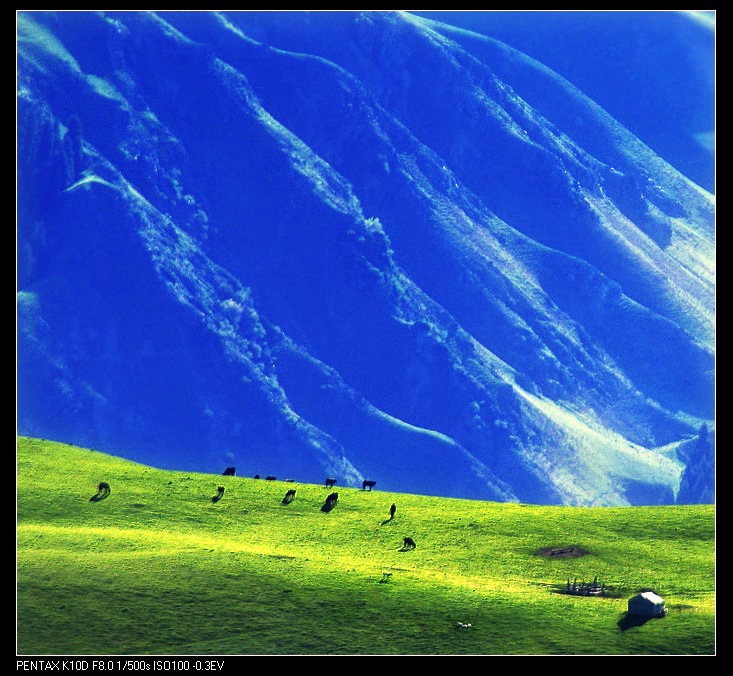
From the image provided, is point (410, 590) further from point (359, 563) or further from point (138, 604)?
point (138, 604)

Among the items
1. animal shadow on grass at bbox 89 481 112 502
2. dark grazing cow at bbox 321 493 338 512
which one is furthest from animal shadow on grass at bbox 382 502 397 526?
animal shadow on grass at bbox 89 481 112 502

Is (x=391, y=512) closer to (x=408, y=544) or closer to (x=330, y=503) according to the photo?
(x=330, y=503)

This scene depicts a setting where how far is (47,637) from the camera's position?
151 meters

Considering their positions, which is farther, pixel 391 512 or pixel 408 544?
pixel 391 512

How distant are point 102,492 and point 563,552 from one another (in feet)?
188

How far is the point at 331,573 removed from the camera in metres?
165

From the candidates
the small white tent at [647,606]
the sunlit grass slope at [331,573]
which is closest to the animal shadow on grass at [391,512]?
the sunlit grass slope at [331,573]

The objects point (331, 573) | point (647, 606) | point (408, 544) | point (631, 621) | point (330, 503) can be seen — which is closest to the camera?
point (631, 621)

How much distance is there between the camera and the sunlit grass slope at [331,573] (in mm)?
151625

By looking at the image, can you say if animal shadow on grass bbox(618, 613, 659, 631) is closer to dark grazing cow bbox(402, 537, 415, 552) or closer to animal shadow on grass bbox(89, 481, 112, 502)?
dark grazing cow bbox(402, 537, 415, 552)

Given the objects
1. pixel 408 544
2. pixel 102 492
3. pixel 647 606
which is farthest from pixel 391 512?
pixel 647 606

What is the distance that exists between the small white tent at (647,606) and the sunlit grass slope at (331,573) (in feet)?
3.87

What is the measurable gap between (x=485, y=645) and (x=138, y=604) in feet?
115
